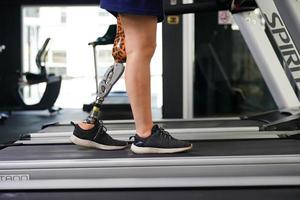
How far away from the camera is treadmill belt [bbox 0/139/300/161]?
198 cm

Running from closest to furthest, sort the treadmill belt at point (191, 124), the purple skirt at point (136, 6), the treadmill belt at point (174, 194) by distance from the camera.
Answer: the treadmill belt at point (174, 194), the purple skirt at point (136, 6), the treadmill belt at point (191, 124)

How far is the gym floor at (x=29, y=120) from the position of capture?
5.35 meters

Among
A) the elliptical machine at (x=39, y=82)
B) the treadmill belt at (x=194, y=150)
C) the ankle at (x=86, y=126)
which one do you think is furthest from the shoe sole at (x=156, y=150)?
the elliptical machine at (x=39, y=82)

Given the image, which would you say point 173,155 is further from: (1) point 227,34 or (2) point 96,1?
(2) point 96,1

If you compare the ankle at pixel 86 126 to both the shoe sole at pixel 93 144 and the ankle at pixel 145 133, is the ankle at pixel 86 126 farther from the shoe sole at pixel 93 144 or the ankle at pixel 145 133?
the ankle at pixel 145 133

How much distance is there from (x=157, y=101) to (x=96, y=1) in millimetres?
2660

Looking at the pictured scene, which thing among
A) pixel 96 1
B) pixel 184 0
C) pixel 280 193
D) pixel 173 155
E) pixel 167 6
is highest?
pixel 96 1

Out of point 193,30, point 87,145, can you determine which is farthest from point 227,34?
point 87,145

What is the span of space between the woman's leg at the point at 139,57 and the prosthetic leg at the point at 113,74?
0.22 metres

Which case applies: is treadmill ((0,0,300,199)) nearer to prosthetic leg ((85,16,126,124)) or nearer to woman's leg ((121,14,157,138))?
woman's leg ((121,14,157,138))

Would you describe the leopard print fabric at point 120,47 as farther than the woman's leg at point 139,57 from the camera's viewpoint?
Yes

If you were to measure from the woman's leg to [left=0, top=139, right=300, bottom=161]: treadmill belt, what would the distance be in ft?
0.76

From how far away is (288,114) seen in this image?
10.3ft

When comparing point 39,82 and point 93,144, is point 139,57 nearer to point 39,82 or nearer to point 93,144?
point 93,144
